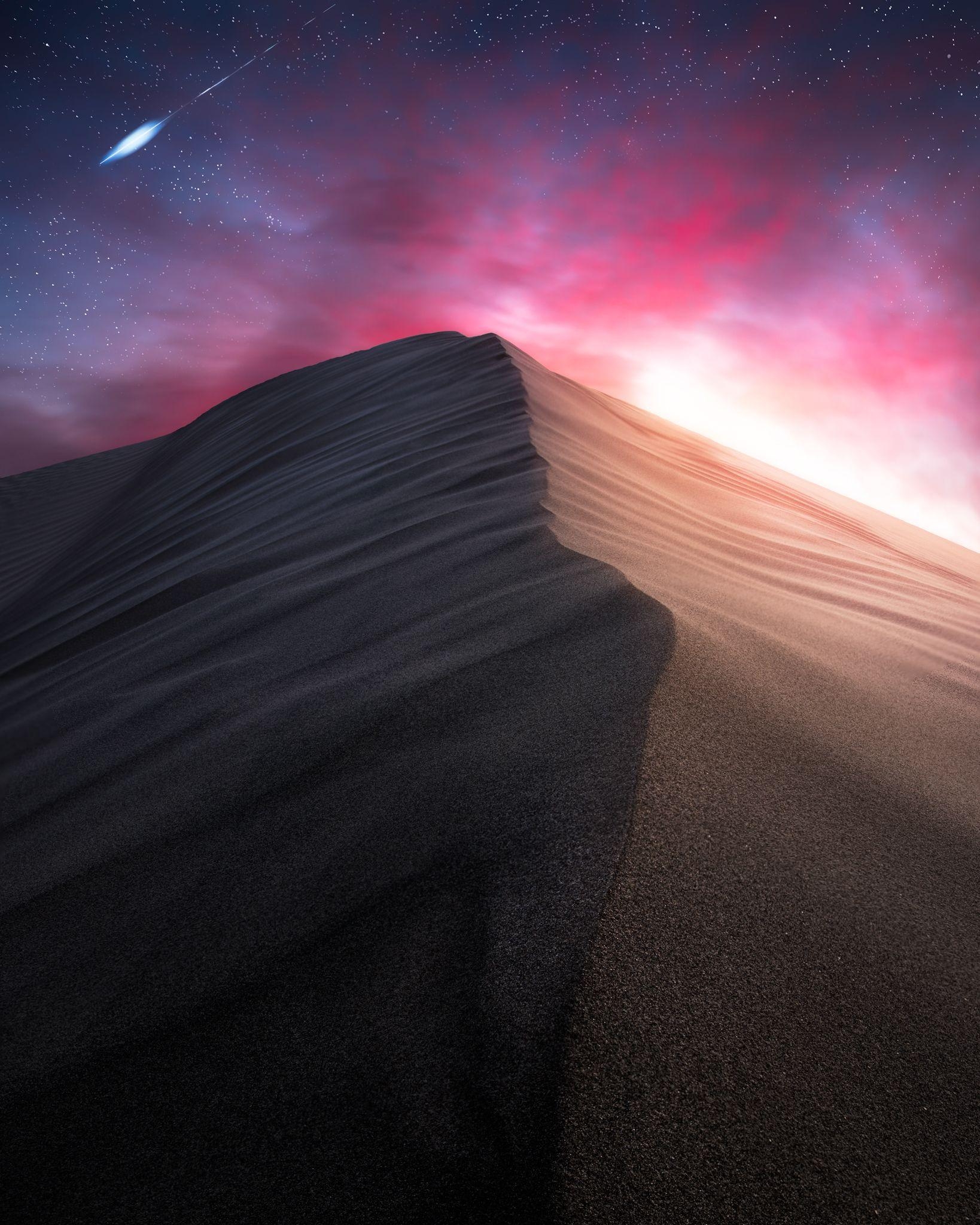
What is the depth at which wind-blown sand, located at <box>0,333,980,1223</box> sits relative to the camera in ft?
2.01

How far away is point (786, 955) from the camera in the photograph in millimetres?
763

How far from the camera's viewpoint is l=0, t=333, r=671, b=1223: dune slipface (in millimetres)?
637

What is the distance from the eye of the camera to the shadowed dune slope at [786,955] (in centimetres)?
59

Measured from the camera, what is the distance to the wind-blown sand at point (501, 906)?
24.1 inches

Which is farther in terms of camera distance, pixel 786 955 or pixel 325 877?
pixel 325 877

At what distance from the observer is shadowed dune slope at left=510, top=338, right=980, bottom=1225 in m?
0.59

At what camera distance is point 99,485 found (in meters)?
9.92

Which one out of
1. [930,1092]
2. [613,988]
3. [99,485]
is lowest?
[930,1092]

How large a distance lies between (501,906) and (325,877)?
268mm

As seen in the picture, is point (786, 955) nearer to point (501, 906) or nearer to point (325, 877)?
point (501, 906)

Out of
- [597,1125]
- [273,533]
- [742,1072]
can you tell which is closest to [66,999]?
[597,1125]

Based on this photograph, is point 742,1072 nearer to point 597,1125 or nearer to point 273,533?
point 597,1125

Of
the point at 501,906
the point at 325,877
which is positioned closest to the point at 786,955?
the point at 501,906

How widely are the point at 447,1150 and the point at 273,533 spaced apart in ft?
7.82
